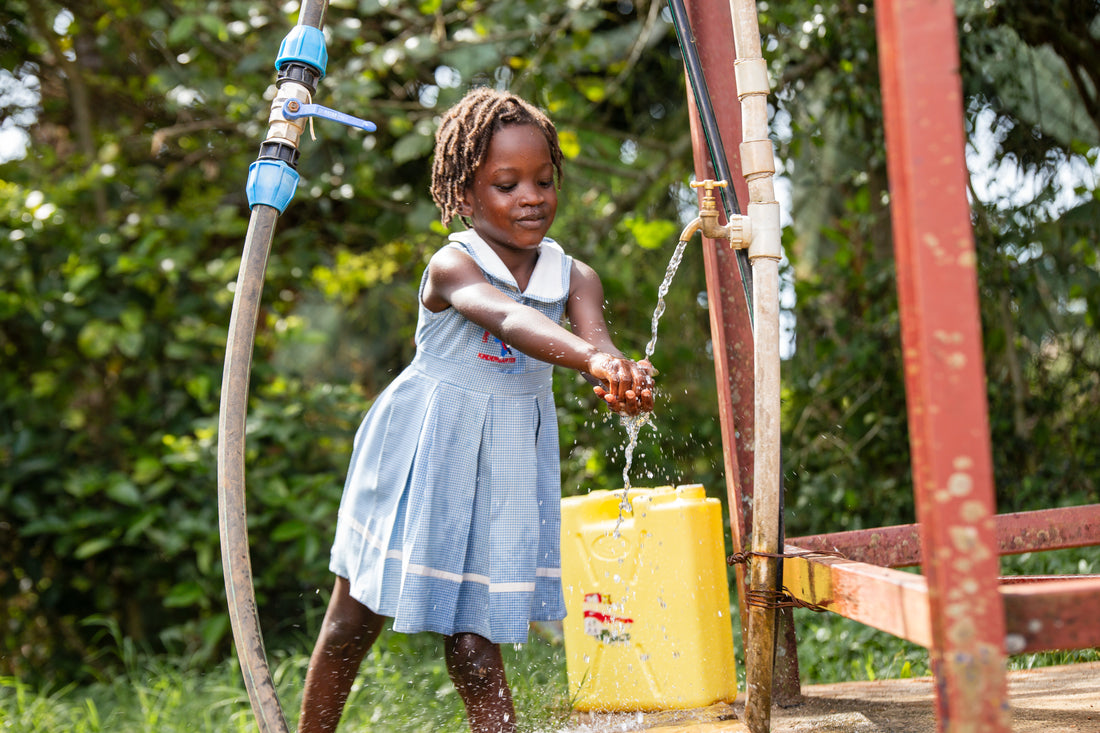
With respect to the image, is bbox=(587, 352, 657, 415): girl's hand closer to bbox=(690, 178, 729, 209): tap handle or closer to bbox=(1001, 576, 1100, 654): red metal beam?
bbox=(690, 178, 729, 209): tap handle

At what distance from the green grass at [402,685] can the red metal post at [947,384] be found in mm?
1425

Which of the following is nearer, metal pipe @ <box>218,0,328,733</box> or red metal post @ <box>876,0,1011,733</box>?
red metal post @ <box>876,0,1011,733</box>

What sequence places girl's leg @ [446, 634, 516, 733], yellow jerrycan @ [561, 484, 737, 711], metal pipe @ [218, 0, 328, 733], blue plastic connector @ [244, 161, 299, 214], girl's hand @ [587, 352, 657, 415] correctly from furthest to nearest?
yellow jerrycan @ [561, 484, 737, 711] → girl's leg @ [446, 634, 516, 733] → blue plastic connector @ [244, 161, 299, 214] → metal pipe @ [218, 0, 328, 733] → girl's hand @ [587, 352, 657, 415]

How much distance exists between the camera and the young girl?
1.88m

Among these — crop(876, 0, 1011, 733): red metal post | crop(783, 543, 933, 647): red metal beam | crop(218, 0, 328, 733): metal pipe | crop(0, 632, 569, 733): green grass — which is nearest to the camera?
crop(876, 0, 1011, 733): red metal post

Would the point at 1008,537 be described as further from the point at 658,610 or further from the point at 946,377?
the point at 946,377

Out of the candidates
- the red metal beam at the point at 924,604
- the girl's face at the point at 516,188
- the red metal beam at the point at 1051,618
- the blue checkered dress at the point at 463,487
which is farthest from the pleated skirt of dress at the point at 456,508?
the red metal beam at the point at 1051,618

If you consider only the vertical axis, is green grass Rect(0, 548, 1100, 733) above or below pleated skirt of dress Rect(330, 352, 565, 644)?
below

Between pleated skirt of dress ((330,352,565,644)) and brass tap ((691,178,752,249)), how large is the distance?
57cm

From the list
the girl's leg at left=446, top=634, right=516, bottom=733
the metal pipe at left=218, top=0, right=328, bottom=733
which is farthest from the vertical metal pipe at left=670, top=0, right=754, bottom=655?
the metal pipe at left=218, top=0, right=328, bottom=733

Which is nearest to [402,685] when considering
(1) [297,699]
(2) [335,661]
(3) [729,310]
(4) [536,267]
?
(1) [297,699]

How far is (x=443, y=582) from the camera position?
189cm

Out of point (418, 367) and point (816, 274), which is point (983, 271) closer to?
point (816, 274)

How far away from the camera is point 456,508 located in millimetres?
1930
